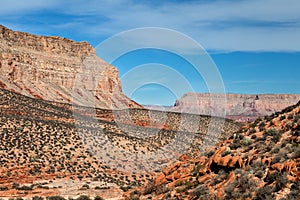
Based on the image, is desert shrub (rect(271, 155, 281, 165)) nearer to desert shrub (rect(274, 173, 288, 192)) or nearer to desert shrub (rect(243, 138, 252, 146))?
desert shrub (rect(274, 173, 288, 192))

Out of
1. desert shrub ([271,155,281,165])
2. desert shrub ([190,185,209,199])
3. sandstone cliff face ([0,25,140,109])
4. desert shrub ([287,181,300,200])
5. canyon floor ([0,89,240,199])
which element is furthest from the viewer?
sandstone cliff face ([0,25,140,109])

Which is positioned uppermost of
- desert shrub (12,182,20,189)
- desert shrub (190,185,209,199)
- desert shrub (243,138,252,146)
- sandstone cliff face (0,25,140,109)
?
sandstone cliff face (0,25,140,109)

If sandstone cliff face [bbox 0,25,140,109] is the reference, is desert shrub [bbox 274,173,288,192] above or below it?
below

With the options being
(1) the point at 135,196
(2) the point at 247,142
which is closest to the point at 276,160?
(2) the point at 247,142

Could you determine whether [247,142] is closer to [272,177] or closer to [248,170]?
[248,170]

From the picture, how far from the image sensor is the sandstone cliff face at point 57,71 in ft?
331

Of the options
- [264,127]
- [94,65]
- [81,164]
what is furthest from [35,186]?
[94,65]

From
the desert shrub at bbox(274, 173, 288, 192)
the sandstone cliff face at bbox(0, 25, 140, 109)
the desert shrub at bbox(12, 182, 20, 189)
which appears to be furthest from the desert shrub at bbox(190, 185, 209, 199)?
the sandstone cliff face at bbox(0, 25, 140, 109)

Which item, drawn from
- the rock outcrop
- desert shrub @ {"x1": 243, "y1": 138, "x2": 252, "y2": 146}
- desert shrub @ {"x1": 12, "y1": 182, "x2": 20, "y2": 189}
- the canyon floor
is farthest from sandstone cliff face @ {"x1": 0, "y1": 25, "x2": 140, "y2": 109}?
desert shrub @ {"x1": 243, "y1": 138, "x2": 252, "y2": 146}

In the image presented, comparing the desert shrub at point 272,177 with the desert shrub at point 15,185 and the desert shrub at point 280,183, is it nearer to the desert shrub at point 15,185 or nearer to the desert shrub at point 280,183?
the desert shrub at point 280,183

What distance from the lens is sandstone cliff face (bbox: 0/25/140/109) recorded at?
101m

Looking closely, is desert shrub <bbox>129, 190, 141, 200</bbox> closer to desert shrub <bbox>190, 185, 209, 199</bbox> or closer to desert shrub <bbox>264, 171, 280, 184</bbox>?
desert shrub <bbox>190, 185, 209, 199</bbox>

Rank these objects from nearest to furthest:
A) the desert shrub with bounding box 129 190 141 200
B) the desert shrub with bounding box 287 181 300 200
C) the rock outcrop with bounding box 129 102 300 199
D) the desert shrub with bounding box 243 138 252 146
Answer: the desert shrub with bounding box 287 181 300 200 < the rock outcrop with bounding box 129 102 300 199 < the desert shrub with bounding box 243 138 252 146 < the desert shrub with bounding box 129 190 141 200

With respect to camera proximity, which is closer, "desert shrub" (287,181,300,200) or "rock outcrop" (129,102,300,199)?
"desert shrub" (287,181,300,200)
